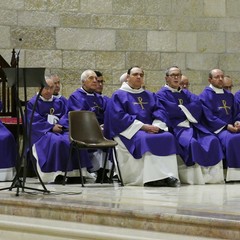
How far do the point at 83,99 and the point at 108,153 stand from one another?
2.76 ft

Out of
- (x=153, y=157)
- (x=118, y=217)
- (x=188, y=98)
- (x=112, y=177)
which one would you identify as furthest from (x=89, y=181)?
(x=118, y=217)

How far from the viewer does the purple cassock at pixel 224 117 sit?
926 centimetres

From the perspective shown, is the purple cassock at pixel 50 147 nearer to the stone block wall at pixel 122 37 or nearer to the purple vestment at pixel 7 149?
the purple vestment at pixel 7 149

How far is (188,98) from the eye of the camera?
9.60 meters

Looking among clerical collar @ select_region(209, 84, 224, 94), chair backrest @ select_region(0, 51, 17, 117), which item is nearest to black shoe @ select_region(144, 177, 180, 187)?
clerical collar @ select_region(209, 84, 224, 94)

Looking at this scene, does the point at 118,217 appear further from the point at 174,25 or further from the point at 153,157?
the point at 174,25

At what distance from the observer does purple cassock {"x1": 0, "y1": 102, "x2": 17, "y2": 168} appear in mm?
9195

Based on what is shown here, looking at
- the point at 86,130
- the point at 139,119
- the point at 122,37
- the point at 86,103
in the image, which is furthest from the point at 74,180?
the point at 122,37

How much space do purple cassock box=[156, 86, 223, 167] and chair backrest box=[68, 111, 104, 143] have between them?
1040 millimetres

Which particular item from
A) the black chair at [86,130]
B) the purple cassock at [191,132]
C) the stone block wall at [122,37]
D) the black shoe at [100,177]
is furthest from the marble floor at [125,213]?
the stone block wall at [122,37]

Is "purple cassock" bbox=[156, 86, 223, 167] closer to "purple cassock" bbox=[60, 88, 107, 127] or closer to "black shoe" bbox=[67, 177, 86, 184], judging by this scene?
"purple cassock" bbox=[60, 88, 107, 127]

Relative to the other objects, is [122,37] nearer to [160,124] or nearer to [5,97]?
[5,97]

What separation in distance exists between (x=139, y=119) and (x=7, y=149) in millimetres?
1710

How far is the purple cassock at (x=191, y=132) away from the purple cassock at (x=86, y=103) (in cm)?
83
